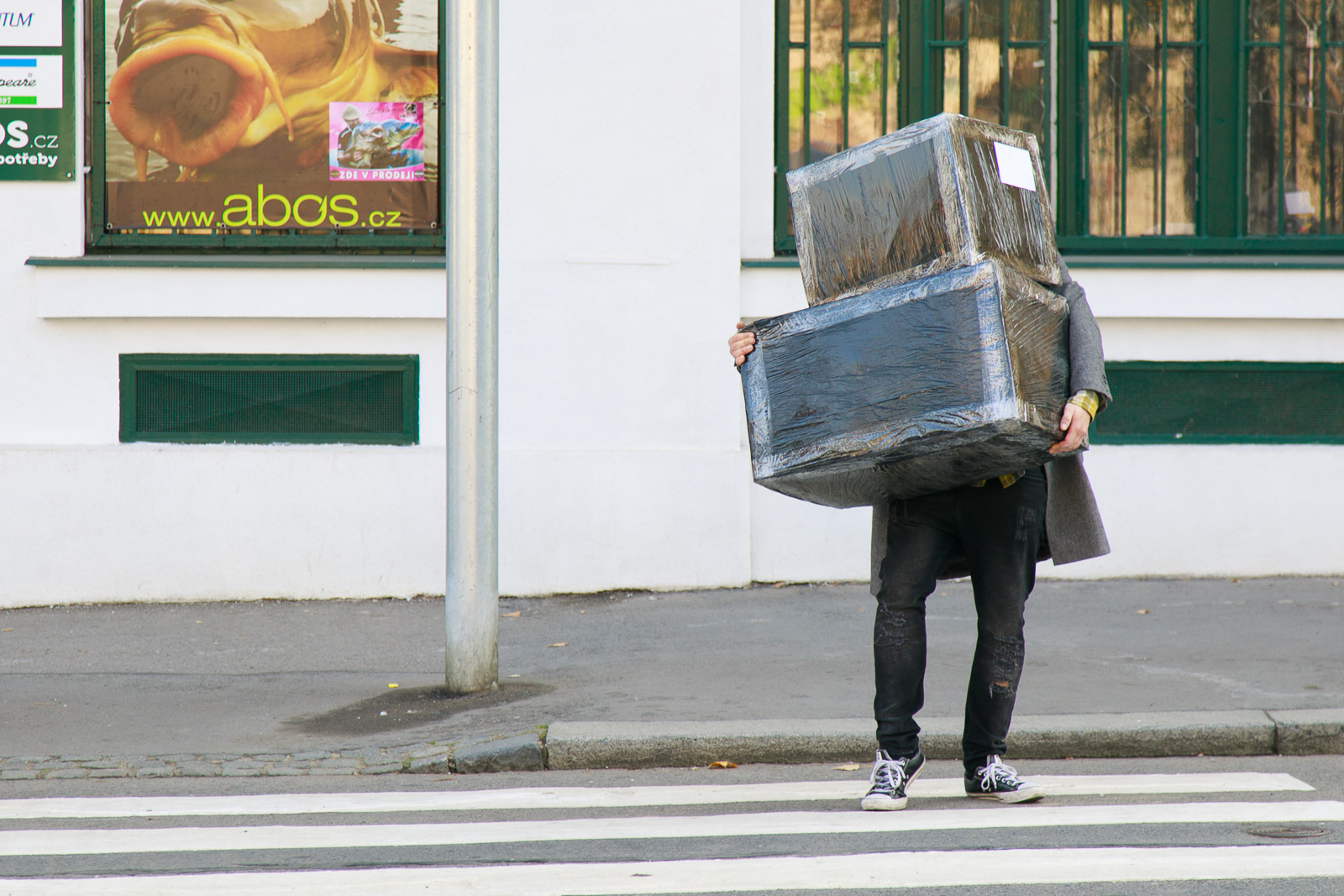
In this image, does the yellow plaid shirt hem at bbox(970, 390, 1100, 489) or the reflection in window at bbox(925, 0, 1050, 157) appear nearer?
the yellow plaid shirt hem at bbox(970, 390, 1100, 489)

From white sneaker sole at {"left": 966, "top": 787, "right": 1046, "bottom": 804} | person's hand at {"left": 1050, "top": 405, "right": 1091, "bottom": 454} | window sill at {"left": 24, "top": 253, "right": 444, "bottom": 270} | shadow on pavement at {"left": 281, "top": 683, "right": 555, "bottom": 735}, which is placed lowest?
white sneaker sole at {"left": 966, "top": 787, "right": 1046, "bottom": 804}

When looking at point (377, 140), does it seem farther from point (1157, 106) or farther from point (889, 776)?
point (889, 776)

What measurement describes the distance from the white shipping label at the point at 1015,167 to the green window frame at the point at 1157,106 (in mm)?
4093

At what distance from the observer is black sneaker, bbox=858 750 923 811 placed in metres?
4.43

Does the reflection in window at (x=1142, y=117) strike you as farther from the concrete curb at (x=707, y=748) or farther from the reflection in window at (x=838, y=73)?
the concrete curb at (x=707, y=748)

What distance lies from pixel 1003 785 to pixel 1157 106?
5.54 metres

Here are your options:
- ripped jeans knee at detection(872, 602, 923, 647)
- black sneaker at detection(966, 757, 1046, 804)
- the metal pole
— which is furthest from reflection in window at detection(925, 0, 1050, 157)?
black sneaker at detection(966, 757, 1046, 804)

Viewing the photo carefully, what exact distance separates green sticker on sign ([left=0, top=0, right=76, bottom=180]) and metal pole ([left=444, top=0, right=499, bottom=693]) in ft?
11.1

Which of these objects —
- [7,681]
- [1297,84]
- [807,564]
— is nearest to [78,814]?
[7,681]

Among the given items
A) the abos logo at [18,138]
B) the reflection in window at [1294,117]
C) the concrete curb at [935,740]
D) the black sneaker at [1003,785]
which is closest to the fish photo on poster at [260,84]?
the abos logo at [18,138]

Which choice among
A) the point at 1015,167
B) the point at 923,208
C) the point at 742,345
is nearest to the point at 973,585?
the point at 742,345

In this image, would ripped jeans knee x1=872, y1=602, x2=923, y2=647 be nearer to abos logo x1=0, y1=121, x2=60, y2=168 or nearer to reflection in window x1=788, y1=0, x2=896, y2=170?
reflection in window x1=788, y1=0, x2=896, y2=170

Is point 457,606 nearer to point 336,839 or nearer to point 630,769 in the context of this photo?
point 630,769

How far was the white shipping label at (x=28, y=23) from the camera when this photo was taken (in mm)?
8070
